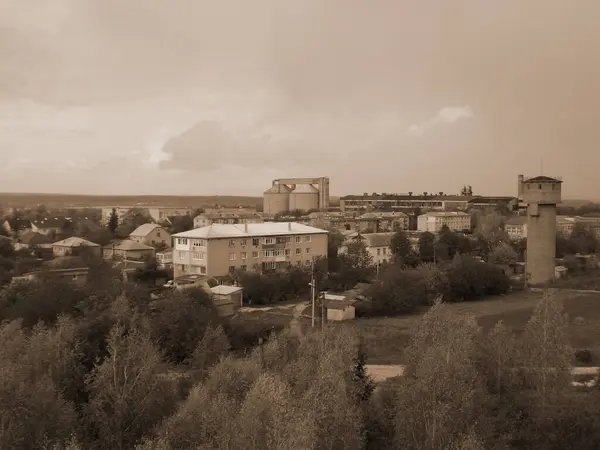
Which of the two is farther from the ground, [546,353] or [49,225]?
[49,225]

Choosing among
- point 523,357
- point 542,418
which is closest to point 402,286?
point 523,357

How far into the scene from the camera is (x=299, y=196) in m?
59.5

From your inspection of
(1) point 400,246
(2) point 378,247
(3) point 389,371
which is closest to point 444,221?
(2) point 378,247

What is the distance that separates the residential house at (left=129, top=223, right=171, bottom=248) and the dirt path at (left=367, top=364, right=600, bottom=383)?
913 inches

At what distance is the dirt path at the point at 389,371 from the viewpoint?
1237 centimetres

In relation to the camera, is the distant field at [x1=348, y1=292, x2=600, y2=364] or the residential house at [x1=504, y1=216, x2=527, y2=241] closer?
the distant field at [x1=348, y1=292, x2=600, y2=364]

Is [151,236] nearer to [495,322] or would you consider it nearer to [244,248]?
[244,248]

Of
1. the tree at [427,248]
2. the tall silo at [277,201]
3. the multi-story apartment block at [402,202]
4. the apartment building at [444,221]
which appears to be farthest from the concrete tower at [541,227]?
the tall silo at [277,201]

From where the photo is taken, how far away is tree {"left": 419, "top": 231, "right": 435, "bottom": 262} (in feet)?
101

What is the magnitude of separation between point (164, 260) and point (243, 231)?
15.8 ft

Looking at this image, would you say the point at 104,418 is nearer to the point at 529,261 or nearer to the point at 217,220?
the point at 529,261

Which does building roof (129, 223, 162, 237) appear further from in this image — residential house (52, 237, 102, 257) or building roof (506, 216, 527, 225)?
building roof (506, 216, 527, 225)

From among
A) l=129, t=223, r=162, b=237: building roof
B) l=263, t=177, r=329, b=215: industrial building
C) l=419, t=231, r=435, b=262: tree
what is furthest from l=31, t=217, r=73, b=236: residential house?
l=419, t=231, r=435, b=262: tree

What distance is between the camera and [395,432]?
793cm
